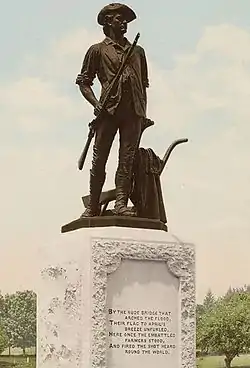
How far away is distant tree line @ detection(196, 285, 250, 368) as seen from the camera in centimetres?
2939

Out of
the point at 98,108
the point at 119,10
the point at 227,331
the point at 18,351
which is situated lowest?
the point at 18,351

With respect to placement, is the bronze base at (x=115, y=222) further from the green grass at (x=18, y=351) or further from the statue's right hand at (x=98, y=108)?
the green grass at (x=18, y=351)

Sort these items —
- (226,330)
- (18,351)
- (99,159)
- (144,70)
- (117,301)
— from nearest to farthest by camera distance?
(117,301) → (99,159) → (144,70) → (18,351) → (226,330)

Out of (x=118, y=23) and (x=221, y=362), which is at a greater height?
(x=118, y=23)

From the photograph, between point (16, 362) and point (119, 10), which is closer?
point (119, 10)

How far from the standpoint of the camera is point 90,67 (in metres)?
8.44

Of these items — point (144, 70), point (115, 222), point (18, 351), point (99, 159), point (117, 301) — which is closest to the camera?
point (117, 301)

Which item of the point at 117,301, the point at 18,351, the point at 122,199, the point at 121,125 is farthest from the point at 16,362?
the point at 117,301

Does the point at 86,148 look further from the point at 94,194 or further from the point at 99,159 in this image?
the point at 94,194

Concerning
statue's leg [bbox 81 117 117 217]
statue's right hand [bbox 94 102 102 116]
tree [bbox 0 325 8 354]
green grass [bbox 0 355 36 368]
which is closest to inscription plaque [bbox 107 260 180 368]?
statue's leg [bbox 81 117 117 217]

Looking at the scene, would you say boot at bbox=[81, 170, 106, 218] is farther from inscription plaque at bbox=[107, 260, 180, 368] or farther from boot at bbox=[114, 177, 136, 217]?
inscription plaque at bbox=[107, 260, 180, 368]

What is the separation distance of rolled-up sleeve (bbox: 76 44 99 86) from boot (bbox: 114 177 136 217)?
0.97 metres

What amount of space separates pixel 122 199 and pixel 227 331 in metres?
23.2

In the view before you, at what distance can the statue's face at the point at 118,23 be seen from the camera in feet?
27.8
